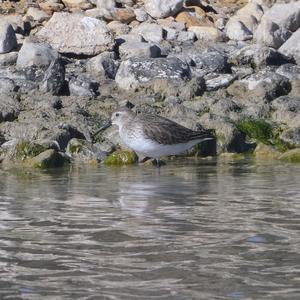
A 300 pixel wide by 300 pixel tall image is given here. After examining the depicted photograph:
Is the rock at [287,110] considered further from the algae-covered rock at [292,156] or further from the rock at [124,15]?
the rock at [124,15]

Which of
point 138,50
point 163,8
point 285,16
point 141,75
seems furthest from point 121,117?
point 285,16

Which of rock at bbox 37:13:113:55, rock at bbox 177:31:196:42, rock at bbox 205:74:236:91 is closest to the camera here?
rock at bbox 205:74:236:91

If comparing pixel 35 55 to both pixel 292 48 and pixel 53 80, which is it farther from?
pixel 292 48

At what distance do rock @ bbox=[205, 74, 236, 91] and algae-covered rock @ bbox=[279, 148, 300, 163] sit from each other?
185 inches

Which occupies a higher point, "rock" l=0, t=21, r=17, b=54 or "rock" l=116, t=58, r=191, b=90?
"rock" l=0, t=21, r=17, b=54

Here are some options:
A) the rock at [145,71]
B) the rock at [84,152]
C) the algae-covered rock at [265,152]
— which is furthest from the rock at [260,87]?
the rock at [84,152]

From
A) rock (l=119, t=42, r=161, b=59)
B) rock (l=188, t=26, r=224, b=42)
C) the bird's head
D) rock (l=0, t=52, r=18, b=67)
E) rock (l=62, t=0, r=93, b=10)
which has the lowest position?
the bird's head

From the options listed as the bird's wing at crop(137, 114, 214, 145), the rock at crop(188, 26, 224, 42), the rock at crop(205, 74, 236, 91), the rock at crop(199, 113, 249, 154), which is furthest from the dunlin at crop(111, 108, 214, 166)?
the rock at crop(188, 26, 224, 42)

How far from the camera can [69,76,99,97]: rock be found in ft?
64.1

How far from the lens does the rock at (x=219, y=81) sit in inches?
806

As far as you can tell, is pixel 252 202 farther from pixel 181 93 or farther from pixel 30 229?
pixel 181 93

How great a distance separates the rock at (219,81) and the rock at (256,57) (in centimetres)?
109

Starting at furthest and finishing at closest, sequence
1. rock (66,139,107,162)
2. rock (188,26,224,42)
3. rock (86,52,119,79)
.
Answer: rock (188,26,224,42)
rock (86,52,119,79)
rock (66,139,107,162)

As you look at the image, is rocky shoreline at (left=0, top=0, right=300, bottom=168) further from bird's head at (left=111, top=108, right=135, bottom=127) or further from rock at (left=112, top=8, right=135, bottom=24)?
bird's head at (left=111, top=108, right=135, bottom=127)
